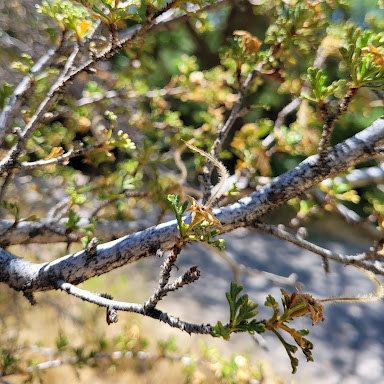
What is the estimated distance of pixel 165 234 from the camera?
0.80 m

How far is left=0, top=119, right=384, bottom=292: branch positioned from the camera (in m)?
0.79

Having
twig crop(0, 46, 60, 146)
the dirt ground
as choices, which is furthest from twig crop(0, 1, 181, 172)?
the dirt ground

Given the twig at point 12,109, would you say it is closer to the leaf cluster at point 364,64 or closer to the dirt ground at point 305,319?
the leaf cluster at point 364,64

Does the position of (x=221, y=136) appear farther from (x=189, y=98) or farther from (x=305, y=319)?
(x=305, y=319)

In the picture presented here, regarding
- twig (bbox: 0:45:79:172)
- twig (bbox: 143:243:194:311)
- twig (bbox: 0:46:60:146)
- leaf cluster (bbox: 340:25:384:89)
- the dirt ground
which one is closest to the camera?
twig (bbox: 143:243:194:311)

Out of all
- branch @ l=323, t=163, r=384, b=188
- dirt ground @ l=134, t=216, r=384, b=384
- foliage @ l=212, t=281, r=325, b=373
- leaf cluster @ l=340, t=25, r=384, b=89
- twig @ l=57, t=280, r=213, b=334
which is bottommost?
dirt ground @ l=134, t=216, r=384, b=384

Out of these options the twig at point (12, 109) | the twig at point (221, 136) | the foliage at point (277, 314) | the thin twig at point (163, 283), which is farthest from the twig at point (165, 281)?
the twig at point (12, 109)

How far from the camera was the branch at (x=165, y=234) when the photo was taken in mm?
785

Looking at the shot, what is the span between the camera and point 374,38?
0.85 meters

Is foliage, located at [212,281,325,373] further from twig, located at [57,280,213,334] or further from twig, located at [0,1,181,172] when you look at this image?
twig, located at [0,1,181,172]

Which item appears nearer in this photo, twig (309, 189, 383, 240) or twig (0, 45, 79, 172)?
twig (0, 45, 79, 172)

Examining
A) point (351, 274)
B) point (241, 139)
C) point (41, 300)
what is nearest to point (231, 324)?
point (241, 139)

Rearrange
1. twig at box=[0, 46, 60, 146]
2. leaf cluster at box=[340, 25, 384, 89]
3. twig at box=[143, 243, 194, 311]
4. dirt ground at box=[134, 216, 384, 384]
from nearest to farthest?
1. twig at box=[143, 243, 194, 311]
2. leaf cluster at box=[340, 25, 384, 89]
3. twig at box=[0, 46, 60, 146]
4. dirt ground at box=[134, 216, 384, 384]

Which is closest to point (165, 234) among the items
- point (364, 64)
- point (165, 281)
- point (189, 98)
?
point (165, 281)
